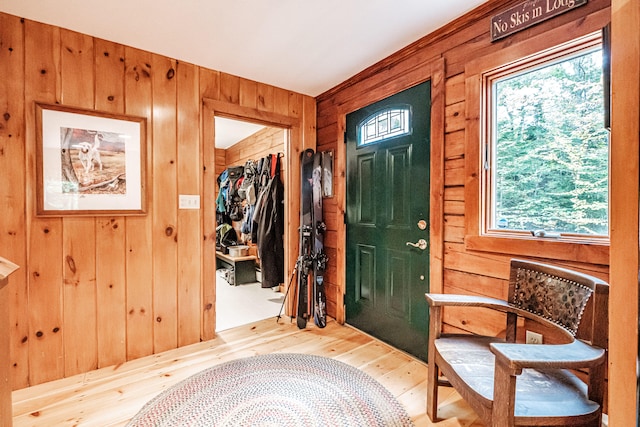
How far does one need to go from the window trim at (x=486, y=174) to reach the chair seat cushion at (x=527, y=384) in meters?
0.53

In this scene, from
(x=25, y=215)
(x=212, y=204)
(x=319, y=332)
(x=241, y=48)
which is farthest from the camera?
(x=319, y=332)

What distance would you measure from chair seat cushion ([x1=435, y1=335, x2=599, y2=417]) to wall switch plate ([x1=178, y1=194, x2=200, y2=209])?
77.3 inches

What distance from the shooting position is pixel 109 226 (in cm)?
197

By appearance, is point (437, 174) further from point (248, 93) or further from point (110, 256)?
point (110, 256)

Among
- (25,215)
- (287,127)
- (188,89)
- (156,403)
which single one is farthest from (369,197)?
(25,215)

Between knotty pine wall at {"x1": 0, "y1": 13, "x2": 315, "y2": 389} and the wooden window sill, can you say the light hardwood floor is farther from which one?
the wooden window sill

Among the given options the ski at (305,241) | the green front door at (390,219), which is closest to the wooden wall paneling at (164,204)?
the ski at (305,241)

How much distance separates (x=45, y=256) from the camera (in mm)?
1787

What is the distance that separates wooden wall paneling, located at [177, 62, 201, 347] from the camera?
2.22 m

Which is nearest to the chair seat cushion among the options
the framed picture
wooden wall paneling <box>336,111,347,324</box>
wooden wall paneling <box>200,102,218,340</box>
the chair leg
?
the chair leg

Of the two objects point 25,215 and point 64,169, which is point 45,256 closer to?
point 25,215

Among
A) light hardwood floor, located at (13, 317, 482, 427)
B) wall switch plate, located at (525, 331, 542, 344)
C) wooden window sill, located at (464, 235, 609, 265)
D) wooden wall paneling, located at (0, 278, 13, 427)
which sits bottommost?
light hardwood floor, located at (13, 317, 482, 427)

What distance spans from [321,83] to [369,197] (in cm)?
117

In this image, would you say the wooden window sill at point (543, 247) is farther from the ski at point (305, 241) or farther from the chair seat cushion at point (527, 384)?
the ski at point (305, 241)
